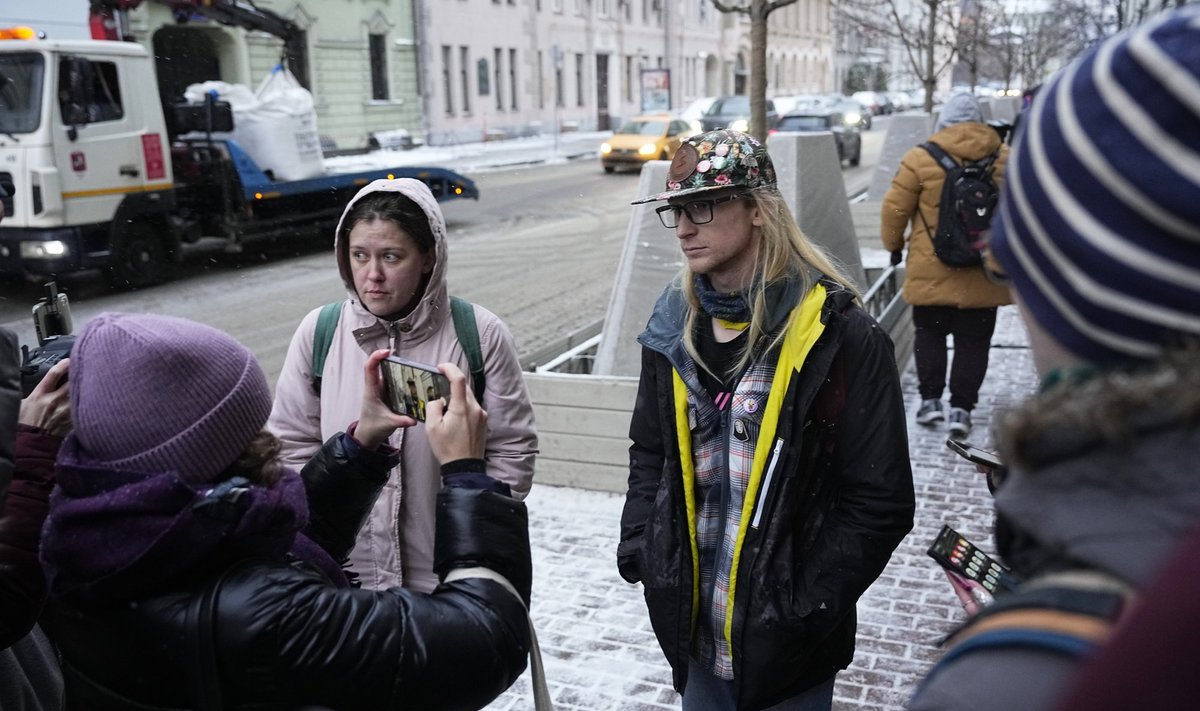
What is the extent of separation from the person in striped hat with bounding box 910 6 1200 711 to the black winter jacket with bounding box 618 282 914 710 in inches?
54.7

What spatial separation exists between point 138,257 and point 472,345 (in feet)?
34.8

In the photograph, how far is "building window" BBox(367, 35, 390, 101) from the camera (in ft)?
A: 108

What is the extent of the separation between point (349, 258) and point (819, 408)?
4.45 feet

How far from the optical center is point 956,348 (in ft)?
19.8

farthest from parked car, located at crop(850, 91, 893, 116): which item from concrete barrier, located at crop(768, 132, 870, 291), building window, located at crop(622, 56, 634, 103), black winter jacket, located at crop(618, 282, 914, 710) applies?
black winter jacket, located at crop(618, 282, 914, 710)

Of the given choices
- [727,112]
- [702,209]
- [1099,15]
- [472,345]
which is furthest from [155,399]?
[727,112]

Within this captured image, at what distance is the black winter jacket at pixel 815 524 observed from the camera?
2232 millimetres

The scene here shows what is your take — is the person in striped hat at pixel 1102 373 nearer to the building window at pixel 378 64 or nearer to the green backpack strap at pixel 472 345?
the green backpack strap at pixel 472 345

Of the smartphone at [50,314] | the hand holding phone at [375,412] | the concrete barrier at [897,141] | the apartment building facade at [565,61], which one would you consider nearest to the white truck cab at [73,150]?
the smartphone at [50,314]

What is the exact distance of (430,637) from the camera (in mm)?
1521

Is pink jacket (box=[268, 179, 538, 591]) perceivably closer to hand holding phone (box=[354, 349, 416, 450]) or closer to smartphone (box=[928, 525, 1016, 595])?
hand holding phone (box=[354, 349, 416, 450])

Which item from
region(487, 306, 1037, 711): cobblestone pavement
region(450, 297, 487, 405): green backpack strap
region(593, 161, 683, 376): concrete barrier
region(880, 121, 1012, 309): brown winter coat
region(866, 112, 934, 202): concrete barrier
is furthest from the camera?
region(866, 112, 934, 202): concrete barrier

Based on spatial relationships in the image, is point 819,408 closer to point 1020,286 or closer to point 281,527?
point 281,527

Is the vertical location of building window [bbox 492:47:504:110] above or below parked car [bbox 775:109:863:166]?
above
